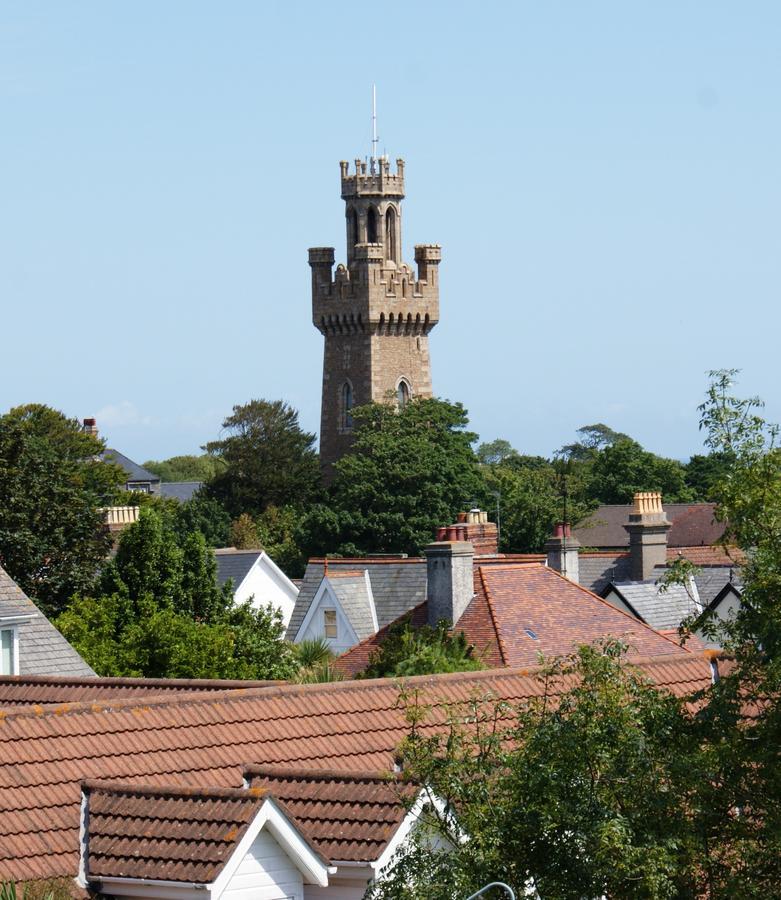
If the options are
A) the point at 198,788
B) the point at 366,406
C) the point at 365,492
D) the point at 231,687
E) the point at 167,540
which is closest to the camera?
the point at 198,788

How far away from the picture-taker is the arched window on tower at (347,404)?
115 m

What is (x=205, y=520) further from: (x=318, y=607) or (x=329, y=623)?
(x=329, y=623)

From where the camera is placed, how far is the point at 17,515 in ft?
193

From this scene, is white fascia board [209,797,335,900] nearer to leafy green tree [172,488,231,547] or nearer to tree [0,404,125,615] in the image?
tree [0,404,125,615]

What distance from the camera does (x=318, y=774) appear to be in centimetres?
1453

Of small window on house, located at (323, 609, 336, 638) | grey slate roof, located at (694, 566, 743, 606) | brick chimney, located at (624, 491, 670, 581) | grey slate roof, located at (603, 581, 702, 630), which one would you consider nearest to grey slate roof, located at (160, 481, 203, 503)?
small window on house, located at (323, 609, 336, 638)

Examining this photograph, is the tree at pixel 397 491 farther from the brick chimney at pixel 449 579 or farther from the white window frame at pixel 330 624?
the brick chimney at pixel 449 579

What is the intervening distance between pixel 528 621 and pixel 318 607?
1492cm

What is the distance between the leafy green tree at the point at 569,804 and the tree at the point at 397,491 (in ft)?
251

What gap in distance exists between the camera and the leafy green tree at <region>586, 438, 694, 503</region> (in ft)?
428

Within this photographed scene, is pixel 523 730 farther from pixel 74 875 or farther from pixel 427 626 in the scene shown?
pixel 427 626

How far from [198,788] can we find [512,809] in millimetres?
2308

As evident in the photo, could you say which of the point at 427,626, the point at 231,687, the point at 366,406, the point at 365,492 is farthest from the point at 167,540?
the point at 366,406

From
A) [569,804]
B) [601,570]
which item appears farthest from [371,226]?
[569,804]
